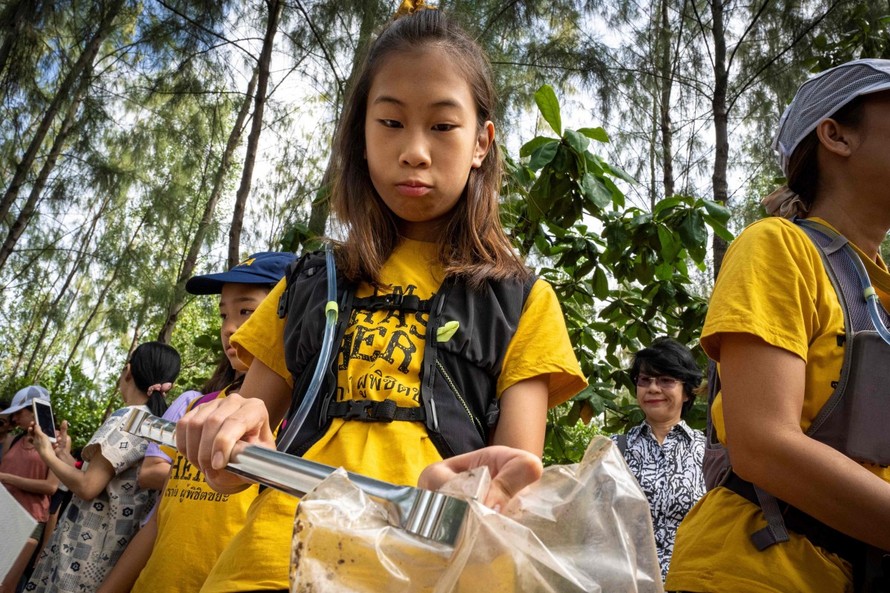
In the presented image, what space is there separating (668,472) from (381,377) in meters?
2.93

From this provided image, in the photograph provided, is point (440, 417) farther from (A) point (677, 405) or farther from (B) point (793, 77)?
(B) point (793, 77)

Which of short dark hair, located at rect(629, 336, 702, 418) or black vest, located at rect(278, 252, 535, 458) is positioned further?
short dark hair, located at rect(629, 336, 702, 418)

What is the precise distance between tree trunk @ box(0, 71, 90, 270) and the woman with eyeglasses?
7.66 m

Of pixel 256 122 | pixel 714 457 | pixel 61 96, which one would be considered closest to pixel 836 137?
pixel 714 457

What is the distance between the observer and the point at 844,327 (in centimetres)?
136

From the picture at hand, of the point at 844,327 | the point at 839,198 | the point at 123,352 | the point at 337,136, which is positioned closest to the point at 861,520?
the point at 844,327

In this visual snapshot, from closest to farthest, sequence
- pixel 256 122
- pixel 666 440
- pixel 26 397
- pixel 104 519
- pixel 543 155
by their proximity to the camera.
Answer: pixel 104 519, pixel 543 155, pixel 666 440, pixel 26 397, pixel 256 122

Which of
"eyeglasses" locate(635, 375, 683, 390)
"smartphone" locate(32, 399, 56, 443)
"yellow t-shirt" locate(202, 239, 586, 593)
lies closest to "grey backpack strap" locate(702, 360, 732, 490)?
"yellow t-shirt" locate(202, 239, 586, 593)

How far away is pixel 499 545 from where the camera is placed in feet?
2.21

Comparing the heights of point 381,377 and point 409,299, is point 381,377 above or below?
below

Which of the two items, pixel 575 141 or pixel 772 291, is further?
pixel 575 141

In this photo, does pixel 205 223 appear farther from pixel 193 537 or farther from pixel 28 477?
pixel 193 537

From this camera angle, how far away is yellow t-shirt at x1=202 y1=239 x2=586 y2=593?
1237mm

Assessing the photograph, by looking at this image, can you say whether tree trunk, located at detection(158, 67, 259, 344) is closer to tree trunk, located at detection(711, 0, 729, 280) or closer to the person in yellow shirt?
tree trunk, located at detection(711, 0, 729, 280)
